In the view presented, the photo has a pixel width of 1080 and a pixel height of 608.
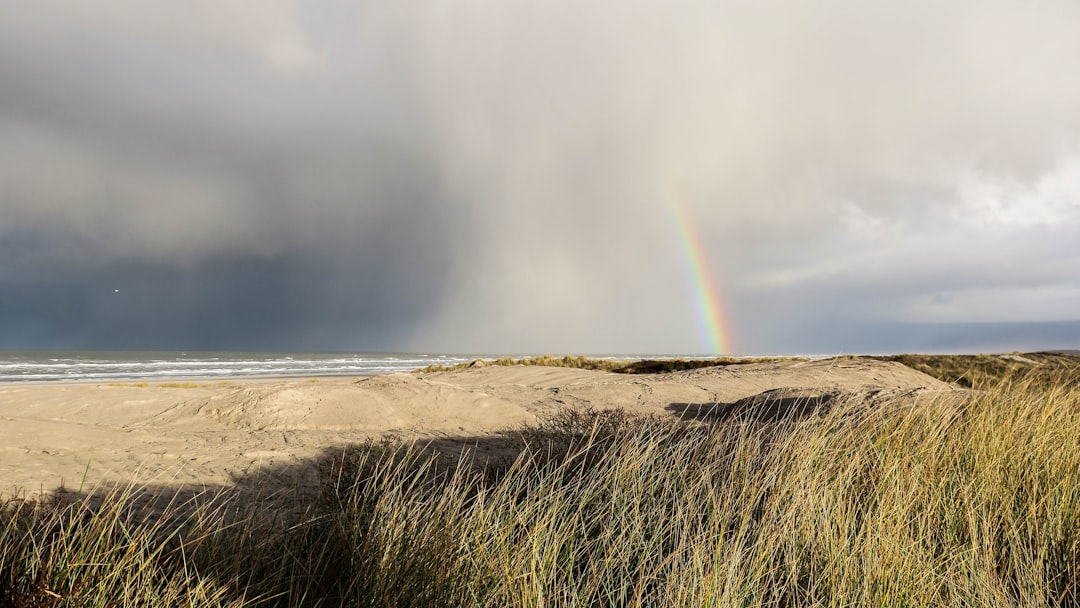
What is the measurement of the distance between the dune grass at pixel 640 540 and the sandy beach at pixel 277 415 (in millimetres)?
1174

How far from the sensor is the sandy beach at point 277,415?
18.1ft

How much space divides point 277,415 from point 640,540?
7854mm

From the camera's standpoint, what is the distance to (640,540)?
127 inches

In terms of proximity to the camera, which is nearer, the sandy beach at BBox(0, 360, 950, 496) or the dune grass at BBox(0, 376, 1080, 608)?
the dune grass at BBox(0, 376, 1080, 608)

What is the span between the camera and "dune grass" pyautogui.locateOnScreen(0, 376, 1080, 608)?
2596 millimetres

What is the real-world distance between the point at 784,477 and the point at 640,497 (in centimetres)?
119

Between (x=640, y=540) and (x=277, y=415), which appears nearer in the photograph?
(x=640, y=540)

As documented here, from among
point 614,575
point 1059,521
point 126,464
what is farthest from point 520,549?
point 126,464

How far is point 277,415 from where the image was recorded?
9.46 meters

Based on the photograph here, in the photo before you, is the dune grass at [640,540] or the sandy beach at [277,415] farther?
the sandy beach at [277,415]

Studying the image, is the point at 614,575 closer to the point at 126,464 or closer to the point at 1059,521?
the point at 1059,521

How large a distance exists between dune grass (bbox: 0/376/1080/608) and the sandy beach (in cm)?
117

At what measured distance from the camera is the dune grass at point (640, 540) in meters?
2.60

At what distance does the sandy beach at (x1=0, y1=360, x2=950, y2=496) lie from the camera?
5.52m
